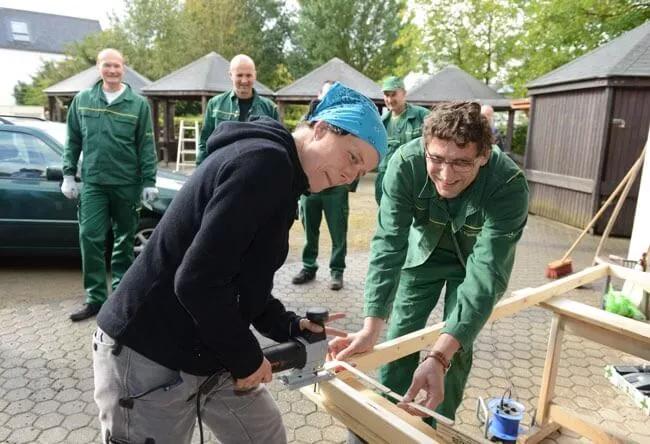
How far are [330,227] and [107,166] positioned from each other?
2.28 meters

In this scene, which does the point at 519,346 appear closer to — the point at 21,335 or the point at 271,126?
the point at 271,126

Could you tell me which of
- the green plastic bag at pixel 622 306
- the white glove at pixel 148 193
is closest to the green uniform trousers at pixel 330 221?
the white glove at pixel 148 193

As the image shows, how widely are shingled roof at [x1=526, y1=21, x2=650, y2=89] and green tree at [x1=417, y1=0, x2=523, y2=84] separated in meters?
13.3

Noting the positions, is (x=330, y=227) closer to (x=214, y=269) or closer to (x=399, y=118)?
(x=399, y=118)

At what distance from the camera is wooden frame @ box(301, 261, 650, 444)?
1.45 m

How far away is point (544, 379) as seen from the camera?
3.01 m

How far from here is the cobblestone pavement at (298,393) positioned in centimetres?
294

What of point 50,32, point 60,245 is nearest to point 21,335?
point 60,245

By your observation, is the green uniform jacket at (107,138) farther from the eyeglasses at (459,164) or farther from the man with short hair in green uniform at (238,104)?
the eyeglasses at (459,164)

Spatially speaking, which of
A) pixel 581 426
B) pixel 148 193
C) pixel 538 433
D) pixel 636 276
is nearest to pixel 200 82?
pixel 148 193

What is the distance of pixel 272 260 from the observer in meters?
1.43

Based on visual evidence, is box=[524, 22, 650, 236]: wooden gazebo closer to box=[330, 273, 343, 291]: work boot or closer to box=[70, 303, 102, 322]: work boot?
box=[330, 273, 343, 291]: work boot

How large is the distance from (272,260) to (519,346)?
348 cm

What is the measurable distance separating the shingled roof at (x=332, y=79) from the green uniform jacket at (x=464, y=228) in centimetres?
1331
